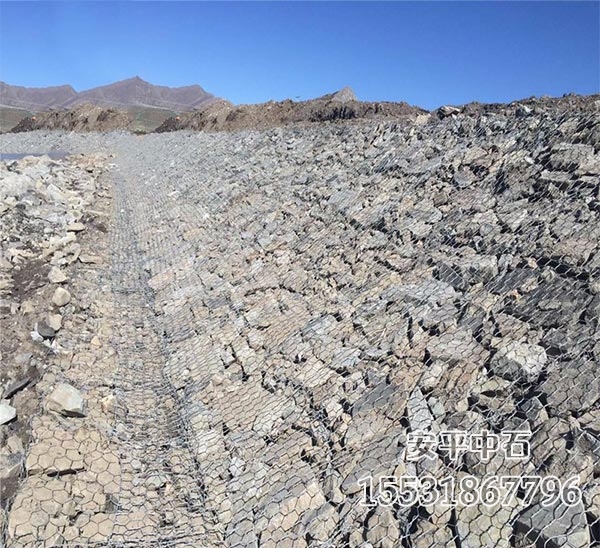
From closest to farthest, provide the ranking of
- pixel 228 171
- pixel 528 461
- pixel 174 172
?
pixel 528 461
pixel 228 171
pixel 174 172

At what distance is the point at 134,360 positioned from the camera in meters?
5.43

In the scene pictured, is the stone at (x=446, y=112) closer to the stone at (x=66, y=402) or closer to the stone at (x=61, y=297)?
the stone at (x=61, y=297)

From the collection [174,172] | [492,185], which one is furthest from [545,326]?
[174,172]

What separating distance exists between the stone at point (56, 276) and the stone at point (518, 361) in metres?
6.08

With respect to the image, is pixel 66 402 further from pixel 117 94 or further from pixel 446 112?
pixel 117 94

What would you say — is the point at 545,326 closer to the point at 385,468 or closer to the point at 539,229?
the point at 539,229

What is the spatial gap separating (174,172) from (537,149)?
1301 centimetres

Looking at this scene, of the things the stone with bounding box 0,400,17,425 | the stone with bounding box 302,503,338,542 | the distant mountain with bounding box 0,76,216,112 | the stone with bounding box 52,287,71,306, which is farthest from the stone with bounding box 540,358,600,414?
the distant mountain with bounding box 0,76,216,112

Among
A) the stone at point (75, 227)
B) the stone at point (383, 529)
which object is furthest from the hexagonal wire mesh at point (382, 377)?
the stone at point (75, 227)

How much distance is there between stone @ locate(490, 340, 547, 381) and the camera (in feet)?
10.1

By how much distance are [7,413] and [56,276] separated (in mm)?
3225

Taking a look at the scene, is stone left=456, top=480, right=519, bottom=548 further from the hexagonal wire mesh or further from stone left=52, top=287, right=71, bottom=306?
stone left=52, top=287, right=71, bottom=306

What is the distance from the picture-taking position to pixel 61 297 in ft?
20.2

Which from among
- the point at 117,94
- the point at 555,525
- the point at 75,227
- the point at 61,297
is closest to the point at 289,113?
the point at 75,227
